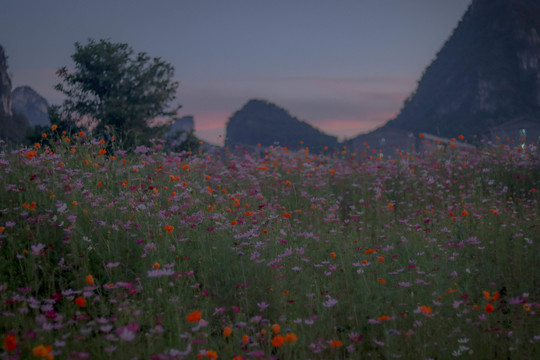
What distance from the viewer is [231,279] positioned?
4.43 meters

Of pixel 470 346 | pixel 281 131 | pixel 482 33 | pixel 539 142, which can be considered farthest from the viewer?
pixel 482 33

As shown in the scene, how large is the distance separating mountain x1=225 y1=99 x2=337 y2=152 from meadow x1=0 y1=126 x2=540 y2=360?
5068 centimetres

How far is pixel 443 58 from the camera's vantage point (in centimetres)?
8350

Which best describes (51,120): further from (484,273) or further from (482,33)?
(482,33)

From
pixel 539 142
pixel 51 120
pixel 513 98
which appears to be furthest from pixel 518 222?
pixel 513 98

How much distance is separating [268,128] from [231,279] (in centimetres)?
5870

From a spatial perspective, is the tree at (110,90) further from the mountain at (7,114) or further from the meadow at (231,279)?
the mountain at (7,114)

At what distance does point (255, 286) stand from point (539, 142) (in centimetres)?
943

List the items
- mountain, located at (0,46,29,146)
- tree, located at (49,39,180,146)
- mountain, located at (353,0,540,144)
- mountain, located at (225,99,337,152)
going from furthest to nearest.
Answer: mountain, located at (353,0,540,144) < mountain, located at (225,99,337,152) < mountain, located at (0,46,29,146) < tree, located at (49,39,180,146)

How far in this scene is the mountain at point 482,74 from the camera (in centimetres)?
6469

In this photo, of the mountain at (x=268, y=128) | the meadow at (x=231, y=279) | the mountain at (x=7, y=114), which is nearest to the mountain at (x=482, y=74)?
the mountain at (x=268, y=128)

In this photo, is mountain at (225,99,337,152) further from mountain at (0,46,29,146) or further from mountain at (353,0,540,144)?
mountain at (0,46,29,146)

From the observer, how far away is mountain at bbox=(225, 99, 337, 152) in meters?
59.7

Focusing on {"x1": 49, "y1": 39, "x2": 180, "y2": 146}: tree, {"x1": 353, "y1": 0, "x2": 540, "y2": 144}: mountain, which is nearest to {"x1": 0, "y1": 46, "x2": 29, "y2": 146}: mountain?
{"x1": 49, "y1": 39, "x2": 180, "y2": 146}: tree
